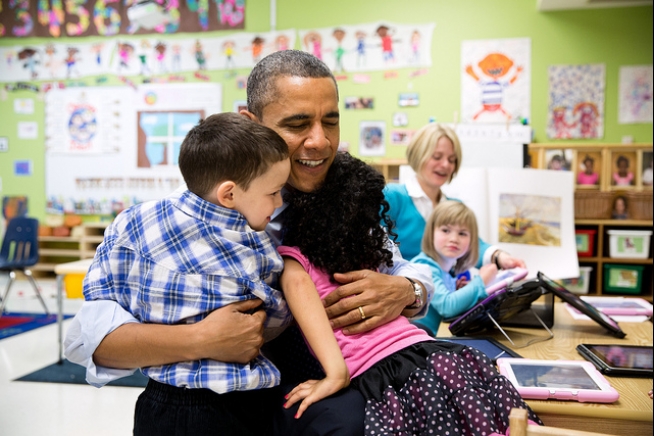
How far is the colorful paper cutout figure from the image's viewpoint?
6.20m

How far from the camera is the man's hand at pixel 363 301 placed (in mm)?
1303

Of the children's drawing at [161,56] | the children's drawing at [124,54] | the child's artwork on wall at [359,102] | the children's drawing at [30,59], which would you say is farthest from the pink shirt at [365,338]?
the children's drawing at [30,59]

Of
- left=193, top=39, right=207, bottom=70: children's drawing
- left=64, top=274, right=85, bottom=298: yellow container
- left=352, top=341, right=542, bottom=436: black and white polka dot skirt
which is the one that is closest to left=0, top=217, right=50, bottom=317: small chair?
left=64, top=274, right=85, bottom=298: yellow container

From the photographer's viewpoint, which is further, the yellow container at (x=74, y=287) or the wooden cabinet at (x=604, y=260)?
the wooden cabinet at (x=604, y=260)

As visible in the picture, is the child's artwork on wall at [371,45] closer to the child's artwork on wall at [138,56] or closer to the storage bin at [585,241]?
the child's artwork on wall at [138,56]

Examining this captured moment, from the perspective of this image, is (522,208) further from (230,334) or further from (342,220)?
(230,334)

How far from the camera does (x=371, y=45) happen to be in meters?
6.52

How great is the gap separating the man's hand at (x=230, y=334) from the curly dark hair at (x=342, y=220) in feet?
0.75

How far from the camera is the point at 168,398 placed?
1.17 meters

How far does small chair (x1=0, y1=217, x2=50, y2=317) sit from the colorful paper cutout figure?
4.64m

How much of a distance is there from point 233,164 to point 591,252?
16.6 feet

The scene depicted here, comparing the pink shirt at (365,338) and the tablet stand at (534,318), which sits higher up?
the pink shirt at (365,338)

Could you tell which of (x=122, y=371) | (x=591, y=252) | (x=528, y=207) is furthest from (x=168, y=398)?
(x=591, y=252)

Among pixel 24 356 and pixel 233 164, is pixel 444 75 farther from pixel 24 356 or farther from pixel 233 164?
pixel 233 164
